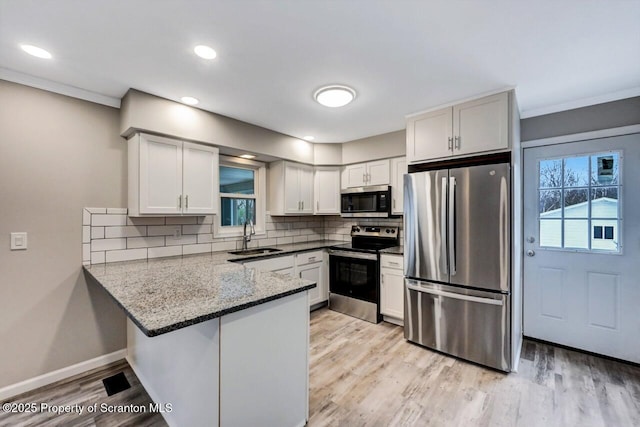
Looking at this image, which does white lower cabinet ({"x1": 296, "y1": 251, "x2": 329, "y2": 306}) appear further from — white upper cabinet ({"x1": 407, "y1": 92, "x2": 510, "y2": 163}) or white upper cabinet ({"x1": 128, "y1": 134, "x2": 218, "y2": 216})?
white upper cabinet ({"x1": 407, "y1": 92, "x2": 510, "y2": 163})

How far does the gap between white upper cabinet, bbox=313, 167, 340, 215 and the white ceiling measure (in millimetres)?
1559

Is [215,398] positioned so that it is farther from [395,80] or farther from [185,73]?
[395,80]

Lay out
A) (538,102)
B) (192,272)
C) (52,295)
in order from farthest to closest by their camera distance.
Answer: (538,102) → (52,295) → (192,272)

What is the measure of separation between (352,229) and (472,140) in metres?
2.10

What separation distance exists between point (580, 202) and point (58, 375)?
16.1 feet

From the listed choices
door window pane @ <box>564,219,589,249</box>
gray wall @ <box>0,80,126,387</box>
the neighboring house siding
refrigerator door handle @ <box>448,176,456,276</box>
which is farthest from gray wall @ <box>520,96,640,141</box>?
gray wall @ <box>0,80,126,387</box>

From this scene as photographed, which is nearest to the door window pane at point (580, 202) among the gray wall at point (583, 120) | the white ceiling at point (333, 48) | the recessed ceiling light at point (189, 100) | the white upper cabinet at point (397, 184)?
the gray wall at point (583, 120)

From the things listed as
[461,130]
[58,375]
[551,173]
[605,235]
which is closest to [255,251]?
[58,375]

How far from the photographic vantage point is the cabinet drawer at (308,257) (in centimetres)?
345

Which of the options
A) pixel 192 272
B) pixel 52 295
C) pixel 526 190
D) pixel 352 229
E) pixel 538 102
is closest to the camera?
pixel 192 272

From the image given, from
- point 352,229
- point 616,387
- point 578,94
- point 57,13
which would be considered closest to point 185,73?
point 57,13

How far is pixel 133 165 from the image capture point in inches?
95.4

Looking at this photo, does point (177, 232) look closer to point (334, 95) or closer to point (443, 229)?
point (334, 95)

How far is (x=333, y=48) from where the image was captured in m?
1.76
